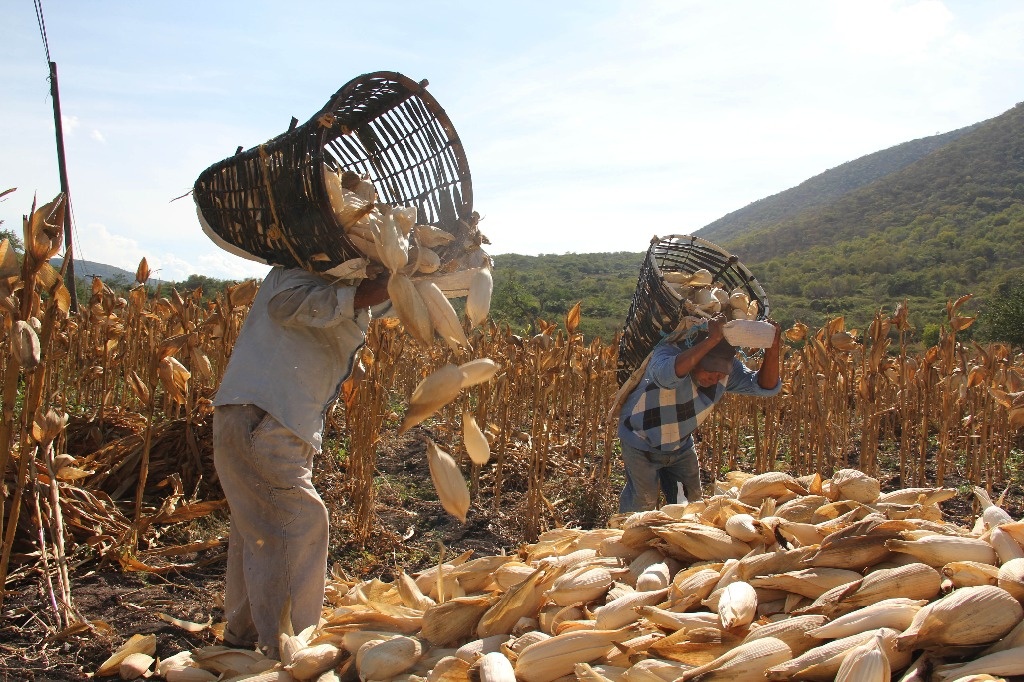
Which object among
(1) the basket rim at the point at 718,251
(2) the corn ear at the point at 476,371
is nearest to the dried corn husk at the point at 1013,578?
(2) the corn ear at the point at 476,371

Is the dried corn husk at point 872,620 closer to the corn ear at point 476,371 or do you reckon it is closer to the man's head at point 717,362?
the corn ear at point 476,371

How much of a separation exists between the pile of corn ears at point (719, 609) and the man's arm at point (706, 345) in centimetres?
102

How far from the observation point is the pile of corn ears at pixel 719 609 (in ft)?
4.55

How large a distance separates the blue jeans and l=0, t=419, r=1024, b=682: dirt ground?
0.77m

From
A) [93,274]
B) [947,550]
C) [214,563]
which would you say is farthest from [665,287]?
[93,274]

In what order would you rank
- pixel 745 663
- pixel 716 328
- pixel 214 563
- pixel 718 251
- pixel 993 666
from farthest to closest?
pixel 718 251, pixel 214 563, pixel 716 328, pixel 745 663, pixel 993 666

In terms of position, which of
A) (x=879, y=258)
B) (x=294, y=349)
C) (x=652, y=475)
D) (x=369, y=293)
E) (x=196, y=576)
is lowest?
(x=196, y=576)

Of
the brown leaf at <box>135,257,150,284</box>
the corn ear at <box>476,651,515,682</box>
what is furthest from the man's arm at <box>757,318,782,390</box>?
the brown leaf at <box>135,257,150,284</box>

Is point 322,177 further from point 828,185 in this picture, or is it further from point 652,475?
point 828,185

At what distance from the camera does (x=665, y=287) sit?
3.37 metres

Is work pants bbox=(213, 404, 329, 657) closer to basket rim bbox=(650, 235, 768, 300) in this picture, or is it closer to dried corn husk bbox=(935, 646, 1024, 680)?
dried corn husk bbox=(935, 646, 1024, 680)

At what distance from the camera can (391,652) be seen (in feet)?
5.68

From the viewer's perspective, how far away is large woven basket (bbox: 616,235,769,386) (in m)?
3.43

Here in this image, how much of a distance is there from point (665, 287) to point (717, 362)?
0.41 metres
